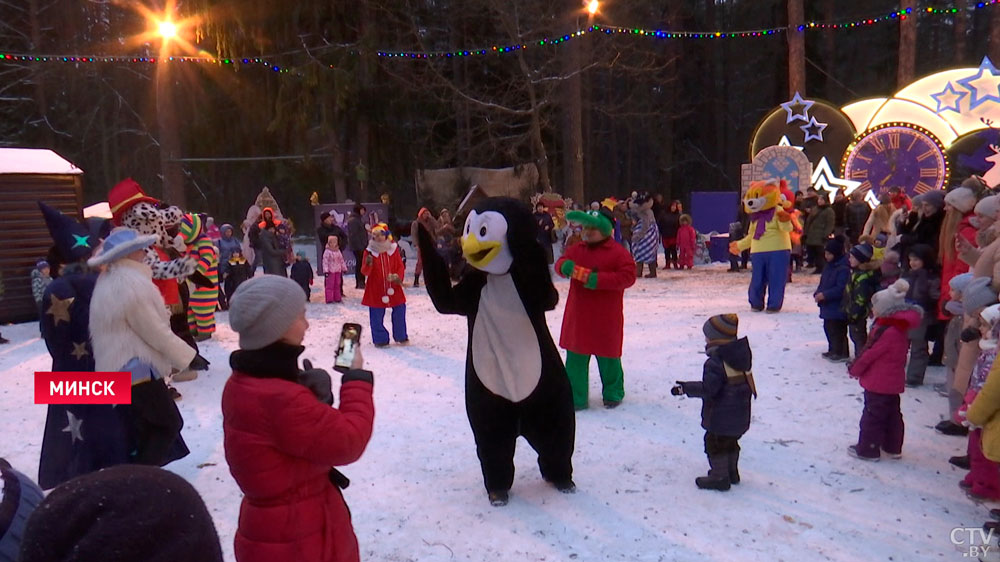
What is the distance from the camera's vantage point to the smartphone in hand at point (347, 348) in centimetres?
247

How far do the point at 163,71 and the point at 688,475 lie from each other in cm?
1553

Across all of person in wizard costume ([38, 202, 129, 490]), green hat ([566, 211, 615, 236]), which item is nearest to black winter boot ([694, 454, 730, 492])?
green hat ([566, 211, 615, 236])

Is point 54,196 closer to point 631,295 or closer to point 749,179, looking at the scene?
point 631,295

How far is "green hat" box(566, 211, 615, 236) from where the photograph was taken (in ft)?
17.3

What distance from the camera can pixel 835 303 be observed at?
6953mm

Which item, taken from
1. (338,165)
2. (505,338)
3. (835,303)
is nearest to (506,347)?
(505,338)

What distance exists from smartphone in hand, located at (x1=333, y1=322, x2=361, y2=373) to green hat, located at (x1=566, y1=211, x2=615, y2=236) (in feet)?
9.74

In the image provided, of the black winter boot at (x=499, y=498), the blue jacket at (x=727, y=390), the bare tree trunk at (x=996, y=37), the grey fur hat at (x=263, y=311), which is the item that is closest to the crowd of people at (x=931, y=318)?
A: the blue jacket at (x=727, y=390)

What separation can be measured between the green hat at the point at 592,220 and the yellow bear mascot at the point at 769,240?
4.61m

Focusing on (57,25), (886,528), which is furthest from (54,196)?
(57,25)

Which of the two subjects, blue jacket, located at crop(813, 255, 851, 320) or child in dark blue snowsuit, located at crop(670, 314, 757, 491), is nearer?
child in dark blue snowsuit, located at crop(670, 314, 757, 491)

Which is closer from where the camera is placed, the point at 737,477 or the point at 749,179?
the point at 737,477

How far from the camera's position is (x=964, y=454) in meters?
4.59

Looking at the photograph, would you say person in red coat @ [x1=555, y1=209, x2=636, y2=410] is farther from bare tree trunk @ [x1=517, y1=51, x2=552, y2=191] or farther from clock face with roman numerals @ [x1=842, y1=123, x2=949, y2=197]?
bare tree trunk @ [x1=517, y1=51, x2=552, y2=191]
